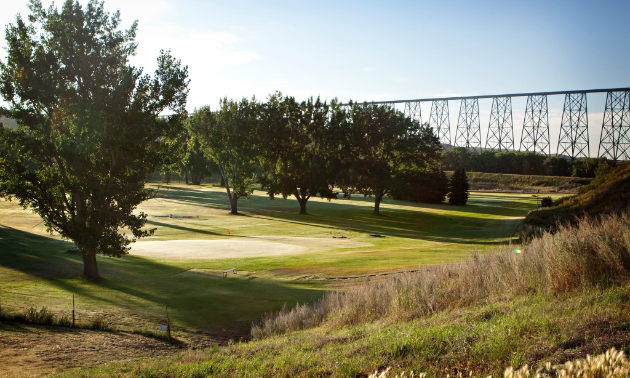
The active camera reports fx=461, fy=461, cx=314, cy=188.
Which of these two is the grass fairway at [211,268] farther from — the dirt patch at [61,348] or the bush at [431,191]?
the bush at [431,191]

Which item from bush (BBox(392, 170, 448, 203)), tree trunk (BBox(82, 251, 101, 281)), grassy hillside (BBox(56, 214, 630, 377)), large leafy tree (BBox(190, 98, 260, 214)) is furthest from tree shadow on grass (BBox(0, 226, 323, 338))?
bush (BBox(392, 170, 448, 203))

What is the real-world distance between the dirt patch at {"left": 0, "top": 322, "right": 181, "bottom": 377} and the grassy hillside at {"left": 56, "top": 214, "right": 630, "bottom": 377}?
1.35m

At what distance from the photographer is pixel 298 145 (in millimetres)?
59719

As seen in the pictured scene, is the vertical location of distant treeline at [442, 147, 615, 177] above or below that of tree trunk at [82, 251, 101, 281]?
above

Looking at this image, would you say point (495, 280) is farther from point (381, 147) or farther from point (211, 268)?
point (381, 147)

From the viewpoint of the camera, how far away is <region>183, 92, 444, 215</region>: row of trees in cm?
5731

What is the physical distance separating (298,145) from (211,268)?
37.4 meters

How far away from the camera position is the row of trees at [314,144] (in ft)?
188

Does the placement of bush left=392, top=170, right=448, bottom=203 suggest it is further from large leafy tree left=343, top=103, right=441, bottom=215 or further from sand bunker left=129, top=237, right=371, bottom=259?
sand bunker left=129, top=237, right=371, bottom=259

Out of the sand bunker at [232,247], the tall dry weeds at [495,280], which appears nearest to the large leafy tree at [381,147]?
the sand bunker at [232,247]

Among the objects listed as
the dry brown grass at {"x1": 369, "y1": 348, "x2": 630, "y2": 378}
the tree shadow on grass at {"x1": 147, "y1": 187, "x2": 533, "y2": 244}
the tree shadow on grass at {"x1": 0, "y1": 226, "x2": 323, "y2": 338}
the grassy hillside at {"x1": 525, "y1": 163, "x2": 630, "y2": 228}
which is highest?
the grassy hillside at {"x1": 525, "y1": 163, "x2": 630, "y2": 228}

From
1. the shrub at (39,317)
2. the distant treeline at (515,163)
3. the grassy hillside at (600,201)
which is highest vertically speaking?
the distant treeline at (515,163)

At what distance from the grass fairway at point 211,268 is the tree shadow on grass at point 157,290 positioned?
0.04m

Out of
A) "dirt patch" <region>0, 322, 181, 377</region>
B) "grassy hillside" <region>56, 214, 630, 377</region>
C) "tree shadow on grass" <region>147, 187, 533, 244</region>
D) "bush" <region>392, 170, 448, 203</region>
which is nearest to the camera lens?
"grassy hillside" <region>56, 214, 630, 377</region>
